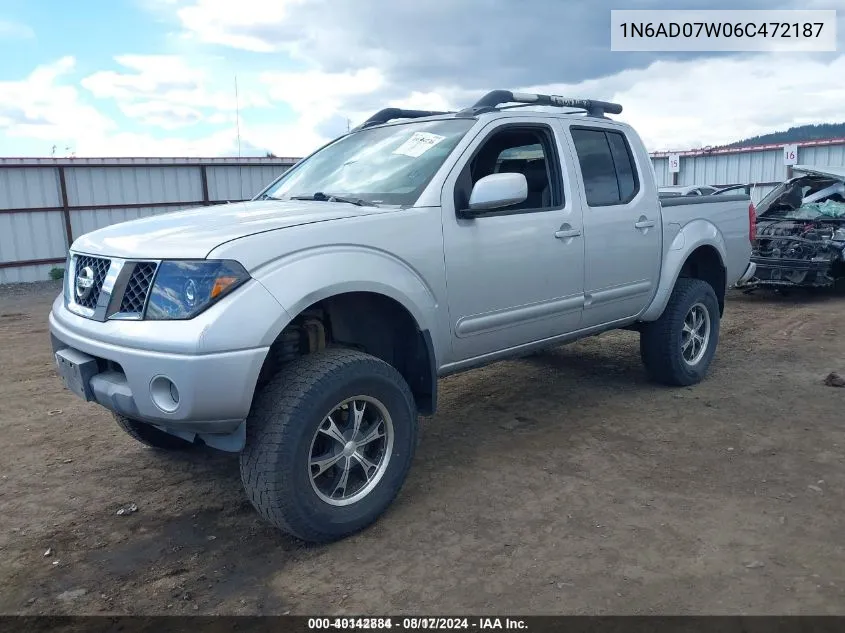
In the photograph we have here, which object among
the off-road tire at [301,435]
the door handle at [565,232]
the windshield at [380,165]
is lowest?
the off-road tire at [301,435]

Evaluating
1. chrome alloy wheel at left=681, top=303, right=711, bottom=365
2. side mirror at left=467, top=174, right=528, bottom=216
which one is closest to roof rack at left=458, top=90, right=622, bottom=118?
side mirror at left=467, top=174, right=528, bottom=216

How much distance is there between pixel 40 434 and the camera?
4.84 metres

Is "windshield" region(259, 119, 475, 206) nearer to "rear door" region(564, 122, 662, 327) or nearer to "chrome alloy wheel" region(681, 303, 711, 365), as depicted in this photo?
"rear door" region(564, 122, 662, 327)

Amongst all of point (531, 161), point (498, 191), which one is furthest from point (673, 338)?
point (498, 191)

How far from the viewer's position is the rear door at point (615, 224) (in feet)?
15.0

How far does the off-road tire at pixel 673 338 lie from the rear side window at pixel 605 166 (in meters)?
0.96

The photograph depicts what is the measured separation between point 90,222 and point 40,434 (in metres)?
11.0

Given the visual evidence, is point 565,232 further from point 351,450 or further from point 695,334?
point 695,334

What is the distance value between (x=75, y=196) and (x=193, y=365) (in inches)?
527

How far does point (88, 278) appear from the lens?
3338 millimetres

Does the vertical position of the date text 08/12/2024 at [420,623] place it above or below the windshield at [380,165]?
below

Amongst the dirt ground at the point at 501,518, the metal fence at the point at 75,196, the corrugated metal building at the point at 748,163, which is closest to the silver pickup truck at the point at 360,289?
the dirt ground at the point at 501,518

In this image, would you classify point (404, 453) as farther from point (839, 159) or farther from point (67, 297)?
point (839, 159)

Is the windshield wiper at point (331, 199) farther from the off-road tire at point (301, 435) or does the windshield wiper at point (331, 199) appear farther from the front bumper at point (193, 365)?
the front bumper at point (193, 365)
